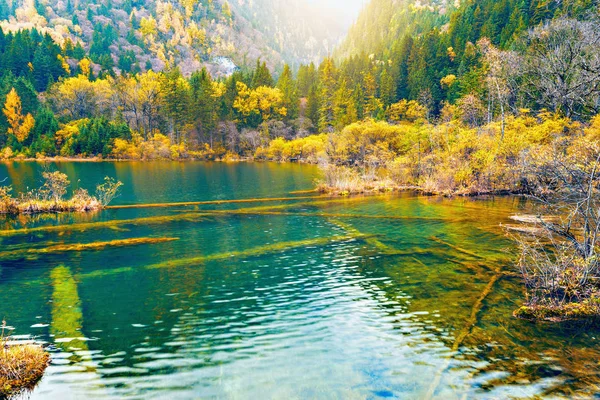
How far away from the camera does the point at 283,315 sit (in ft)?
31.7

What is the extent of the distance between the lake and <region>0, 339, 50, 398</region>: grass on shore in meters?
0.27

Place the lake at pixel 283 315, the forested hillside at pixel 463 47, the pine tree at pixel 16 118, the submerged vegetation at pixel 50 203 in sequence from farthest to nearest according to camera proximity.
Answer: the pine tree at pixel 16 118 → the forested hillside at pixel 463 47 → the submerged vegetation at pixel 50 203 → the lake at pixel 283 315

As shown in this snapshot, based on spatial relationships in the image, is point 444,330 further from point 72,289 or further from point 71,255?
point 71,255

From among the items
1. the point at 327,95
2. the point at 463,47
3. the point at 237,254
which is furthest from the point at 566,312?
the point at 327,95

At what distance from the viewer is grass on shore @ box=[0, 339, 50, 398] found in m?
6.20

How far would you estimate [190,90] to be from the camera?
9644 cm

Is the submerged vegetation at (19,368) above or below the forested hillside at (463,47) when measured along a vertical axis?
below

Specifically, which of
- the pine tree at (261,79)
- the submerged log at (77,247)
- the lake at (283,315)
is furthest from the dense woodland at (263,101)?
the submerged log at (77,247)

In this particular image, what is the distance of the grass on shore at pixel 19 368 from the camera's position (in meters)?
6.20

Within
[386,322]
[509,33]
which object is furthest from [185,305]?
[509,33]

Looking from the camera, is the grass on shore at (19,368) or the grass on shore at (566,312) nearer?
the grass on shore at (19,368)

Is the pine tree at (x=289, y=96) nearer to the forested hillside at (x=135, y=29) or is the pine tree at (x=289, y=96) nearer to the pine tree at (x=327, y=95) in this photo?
the pine tree at (x=327, y=95)

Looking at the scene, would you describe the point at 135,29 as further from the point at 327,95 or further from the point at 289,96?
the point at 327,95

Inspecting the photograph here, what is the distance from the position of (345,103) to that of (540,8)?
1866 inches
